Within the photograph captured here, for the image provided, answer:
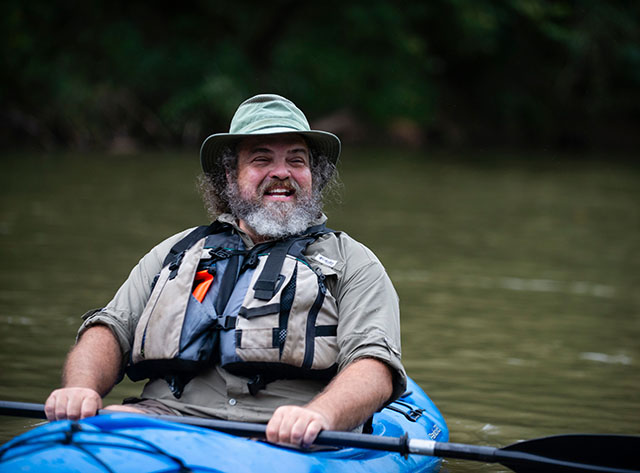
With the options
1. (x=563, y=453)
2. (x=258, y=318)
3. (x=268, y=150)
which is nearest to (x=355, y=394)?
(x=258, y=318)

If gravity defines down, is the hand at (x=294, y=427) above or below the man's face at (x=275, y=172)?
below

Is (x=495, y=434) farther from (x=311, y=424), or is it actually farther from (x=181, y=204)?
(x=181, y=204)

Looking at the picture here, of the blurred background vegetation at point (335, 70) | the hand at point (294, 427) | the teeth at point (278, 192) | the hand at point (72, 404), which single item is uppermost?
the blurred background vegetation at point (335, 70)

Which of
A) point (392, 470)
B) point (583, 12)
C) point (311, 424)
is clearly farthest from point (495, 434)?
point (583, 12)

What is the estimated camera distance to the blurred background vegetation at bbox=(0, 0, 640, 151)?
19844mm

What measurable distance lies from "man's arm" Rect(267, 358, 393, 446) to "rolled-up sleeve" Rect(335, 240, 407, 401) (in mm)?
41

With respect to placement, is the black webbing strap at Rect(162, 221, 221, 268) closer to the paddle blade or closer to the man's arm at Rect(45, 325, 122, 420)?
the man's arm at Rect(45, 325, 122, 420)

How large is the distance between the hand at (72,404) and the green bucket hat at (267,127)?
1.01 m

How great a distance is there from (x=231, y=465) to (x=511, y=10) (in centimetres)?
2694

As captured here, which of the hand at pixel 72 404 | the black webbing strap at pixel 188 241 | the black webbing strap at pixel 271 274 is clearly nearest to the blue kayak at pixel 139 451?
the hand at pixel 72 404

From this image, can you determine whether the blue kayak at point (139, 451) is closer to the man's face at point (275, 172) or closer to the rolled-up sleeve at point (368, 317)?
the rolled-up sleeve at point (368, 317)

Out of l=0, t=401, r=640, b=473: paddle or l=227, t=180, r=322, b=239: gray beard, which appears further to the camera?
l=227, t=180, r=322, b=239: gray beard

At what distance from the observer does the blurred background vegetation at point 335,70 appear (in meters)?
19.8

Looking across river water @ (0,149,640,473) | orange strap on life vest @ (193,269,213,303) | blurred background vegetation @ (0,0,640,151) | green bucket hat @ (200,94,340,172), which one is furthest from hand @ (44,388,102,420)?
blurred background vegetation @ (0,0,640,151)
